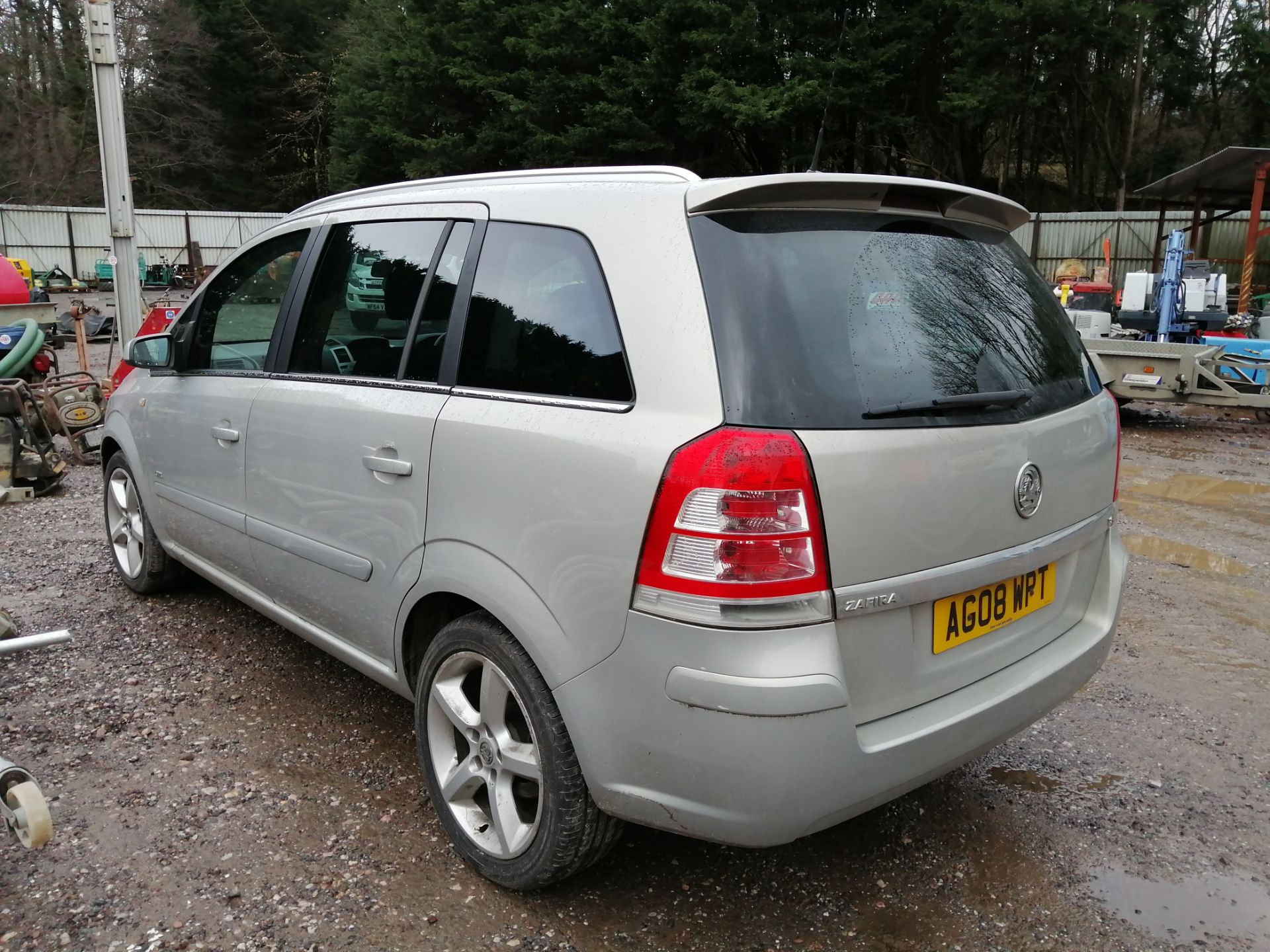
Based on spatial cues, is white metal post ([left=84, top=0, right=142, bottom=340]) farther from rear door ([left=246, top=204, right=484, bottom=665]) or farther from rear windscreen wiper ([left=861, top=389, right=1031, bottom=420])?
rear windscreen wiper ([left=861, top=389, right=1031, bottom=420])

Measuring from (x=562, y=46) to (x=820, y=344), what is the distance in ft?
88.9

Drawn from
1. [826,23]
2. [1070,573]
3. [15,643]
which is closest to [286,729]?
[15,643]

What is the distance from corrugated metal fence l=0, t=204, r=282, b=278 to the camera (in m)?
30.0

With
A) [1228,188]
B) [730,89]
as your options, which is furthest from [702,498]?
[730,89]

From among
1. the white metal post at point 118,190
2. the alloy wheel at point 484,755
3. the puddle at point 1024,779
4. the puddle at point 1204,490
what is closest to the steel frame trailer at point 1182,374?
the puddle at point 1204,490

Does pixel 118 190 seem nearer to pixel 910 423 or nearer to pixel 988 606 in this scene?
pixel 910 423

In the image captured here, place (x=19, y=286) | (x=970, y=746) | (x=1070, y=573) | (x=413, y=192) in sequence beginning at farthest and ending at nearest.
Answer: (x=19, y=286) → (x=413, y=192) → (x=1070, y=573) → (x=970, y=746)

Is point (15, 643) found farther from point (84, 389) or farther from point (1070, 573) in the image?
point (84, 389)

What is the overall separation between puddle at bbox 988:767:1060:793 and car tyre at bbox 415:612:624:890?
1468mm

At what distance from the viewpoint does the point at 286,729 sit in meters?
3.37

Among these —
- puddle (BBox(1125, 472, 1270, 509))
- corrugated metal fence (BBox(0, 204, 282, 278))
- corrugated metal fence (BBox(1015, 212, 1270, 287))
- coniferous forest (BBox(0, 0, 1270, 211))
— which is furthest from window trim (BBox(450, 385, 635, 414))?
corrugated metal fence (BBox(0, 204, 282, 278))

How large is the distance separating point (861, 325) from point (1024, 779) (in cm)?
182

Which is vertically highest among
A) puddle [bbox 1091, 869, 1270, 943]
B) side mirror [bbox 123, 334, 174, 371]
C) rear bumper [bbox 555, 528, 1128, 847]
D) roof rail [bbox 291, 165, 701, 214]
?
roof rail [bbox 291, 165, 701, 214]

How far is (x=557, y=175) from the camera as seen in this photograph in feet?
8.25
